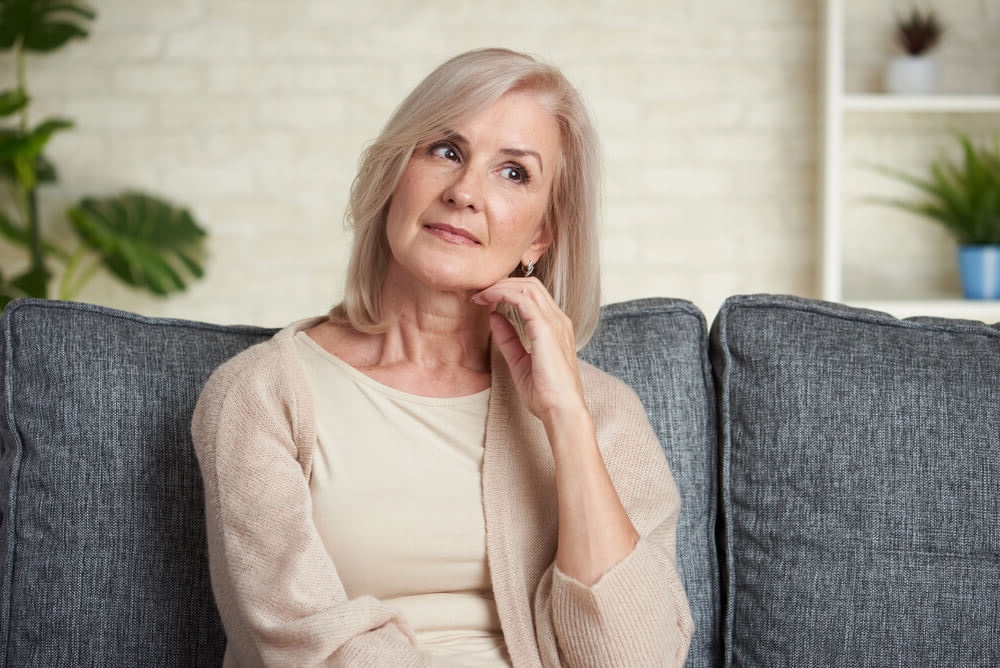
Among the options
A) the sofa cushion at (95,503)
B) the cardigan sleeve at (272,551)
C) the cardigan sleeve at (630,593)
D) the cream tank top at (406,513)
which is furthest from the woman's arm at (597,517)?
the sofa cushion at (95,503)

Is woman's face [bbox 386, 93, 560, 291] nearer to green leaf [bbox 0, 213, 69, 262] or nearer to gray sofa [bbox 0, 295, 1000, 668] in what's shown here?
gray sofa [bbox 0, 295, 1000, 668]

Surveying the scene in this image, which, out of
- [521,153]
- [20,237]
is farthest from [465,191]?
[20,237]

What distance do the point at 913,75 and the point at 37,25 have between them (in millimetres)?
2645

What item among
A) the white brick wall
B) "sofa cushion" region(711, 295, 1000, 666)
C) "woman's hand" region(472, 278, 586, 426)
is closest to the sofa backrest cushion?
"sofa cushion" region(711, 295, 1000, 666)

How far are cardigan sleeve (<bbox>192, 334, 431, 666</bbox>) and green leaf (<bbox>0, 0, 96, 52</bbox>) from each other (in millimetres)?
2217

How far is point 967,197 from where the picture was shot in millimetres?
3092

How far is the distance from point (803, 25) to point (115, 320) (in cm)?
253

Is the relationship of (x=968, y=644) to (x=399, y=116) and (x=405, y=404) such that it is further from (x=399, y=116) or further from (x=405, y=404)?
(x=399, y=116)

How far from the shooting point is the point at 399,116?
4.88 feet

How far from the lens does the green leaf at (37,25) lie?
3.07 meters

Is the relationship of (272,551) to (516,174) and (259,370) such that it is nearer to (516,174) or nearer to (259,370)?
(259,370)

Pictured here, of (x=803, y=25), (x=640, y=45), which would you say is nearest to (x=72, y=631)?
(x=640, y=45)

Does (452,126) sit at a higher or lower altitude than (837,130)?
lower

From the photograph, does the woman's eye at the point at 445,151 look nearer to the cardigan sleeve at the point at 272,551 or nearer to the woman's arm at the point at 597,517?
the woman's arm at the point at 597,517
